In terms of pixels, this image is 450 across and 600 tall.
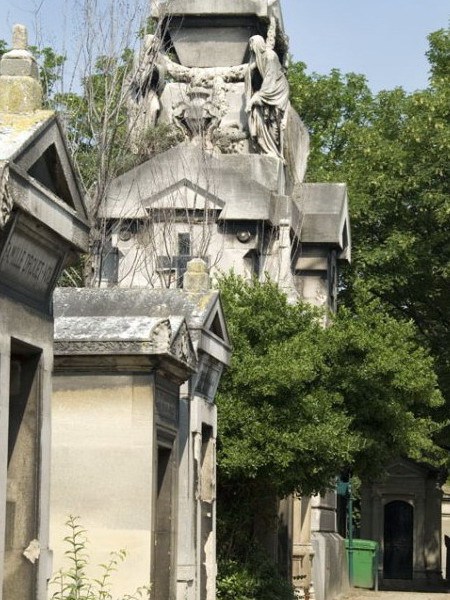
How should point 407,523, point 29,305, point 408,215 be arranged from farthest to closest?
point 407,523, point 408,215, point 29,305

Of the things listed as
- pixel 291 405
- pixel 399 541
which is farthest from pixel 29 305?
pixel 399 541

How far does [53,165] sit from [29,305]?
858mm

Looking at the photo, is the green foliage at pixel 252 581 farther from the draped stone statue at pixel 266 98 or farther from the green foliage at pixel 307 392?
the draped stone statue at pixel 266 98

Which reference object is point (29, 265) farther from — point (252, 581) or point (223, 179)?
point (223, 179)

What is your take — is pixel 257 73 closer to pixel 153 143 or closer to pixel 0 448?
pixel 153 143

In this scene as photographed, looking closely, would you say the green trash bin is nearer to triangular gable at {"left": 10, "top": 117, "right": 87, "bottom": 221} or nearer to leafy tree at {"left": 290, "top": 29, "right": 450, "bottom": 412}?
leafy tree at {"left": 290, "top": 29, "right": 450, "bottom": 412}

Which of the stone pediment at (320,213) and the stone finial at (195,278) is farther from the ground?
the stone pediment at (320,213)

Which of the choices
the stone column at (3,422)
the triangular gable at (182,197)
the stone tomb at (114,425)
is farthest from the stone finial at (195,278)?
the triangular gable at (182,197)

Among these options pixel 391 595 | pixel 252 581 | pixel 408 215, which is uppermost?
pixel 408 215

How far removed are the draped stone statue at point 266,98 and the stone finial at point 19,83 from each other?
19783mm

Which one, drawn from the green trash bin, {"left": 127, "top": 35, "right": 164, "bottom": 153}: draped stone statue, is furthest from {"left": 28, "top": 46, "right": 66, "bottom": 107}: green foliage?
the green trash bin

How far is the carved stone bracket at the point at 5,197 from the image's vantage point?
30.0ft

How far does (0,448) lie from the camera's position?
970cm

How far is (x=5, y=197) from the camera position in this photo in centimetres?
927
